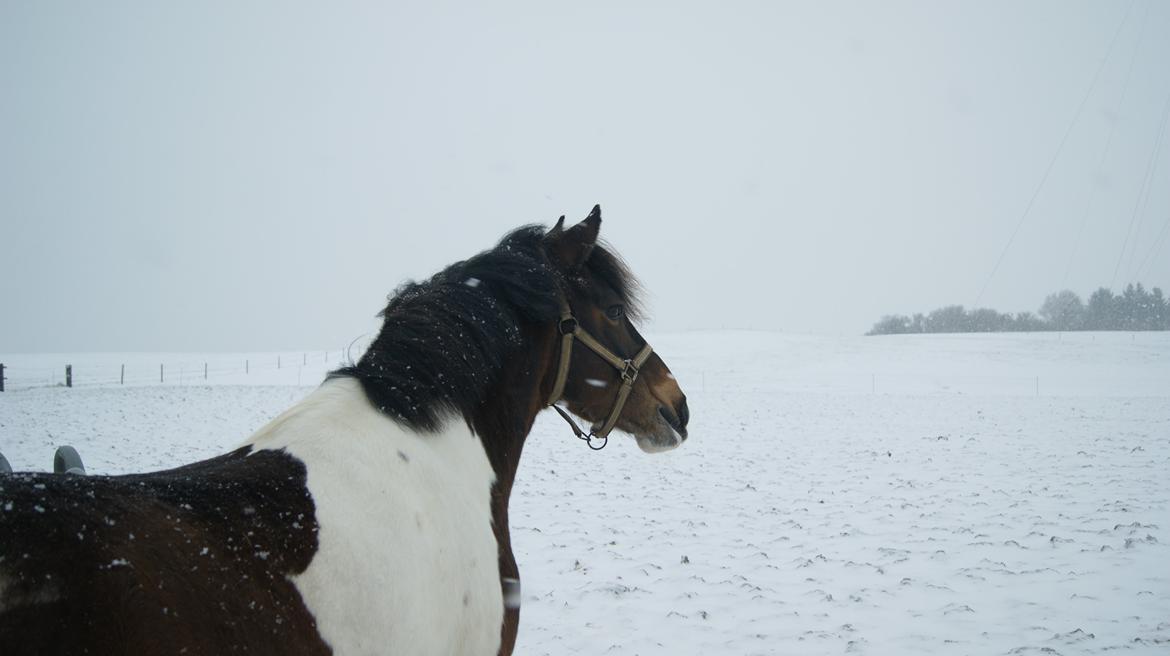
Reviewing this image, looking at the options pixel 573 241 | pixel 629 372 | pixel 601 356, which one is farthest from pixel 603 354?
pixel 573 241

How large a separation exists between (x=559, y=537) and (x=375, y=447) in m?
5.48

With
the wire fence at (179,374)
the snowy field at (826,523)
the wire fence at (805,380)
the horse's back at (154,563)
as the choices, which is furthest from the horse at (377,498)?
the wire fence at (179,374)

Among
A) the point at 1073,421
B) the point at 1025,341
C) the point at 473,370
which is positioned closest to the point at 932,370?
the point at 1025,341

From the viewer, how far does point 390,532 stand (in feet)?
6.02

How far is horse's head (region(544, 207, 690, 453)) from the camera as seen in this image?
9.63 ft

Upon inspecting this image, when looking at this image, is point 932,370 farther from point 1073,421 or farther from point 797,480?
point 797,480

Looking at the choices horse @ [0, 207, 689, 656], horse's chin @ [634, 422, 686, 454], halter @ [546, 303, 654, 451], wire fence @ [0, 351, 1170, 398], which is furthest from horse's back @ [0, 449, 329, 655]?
wire fence @ [0, 351, 1170, 398]

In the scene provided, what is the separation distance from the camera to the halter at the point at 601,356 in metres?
2.88

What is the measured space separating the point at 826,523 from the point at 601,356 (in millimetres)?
5983

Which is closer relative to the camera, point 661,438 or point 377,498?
point 377,498

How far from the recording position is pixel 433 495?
6.89 ft

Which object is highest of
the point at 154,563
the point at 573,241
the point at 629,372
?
the point at 573,241

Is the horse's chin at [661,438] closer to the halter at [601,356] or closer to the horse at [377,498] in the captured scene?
the horse at [377,498]

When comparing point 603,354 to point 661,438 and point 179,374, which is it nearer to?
point 661,438
